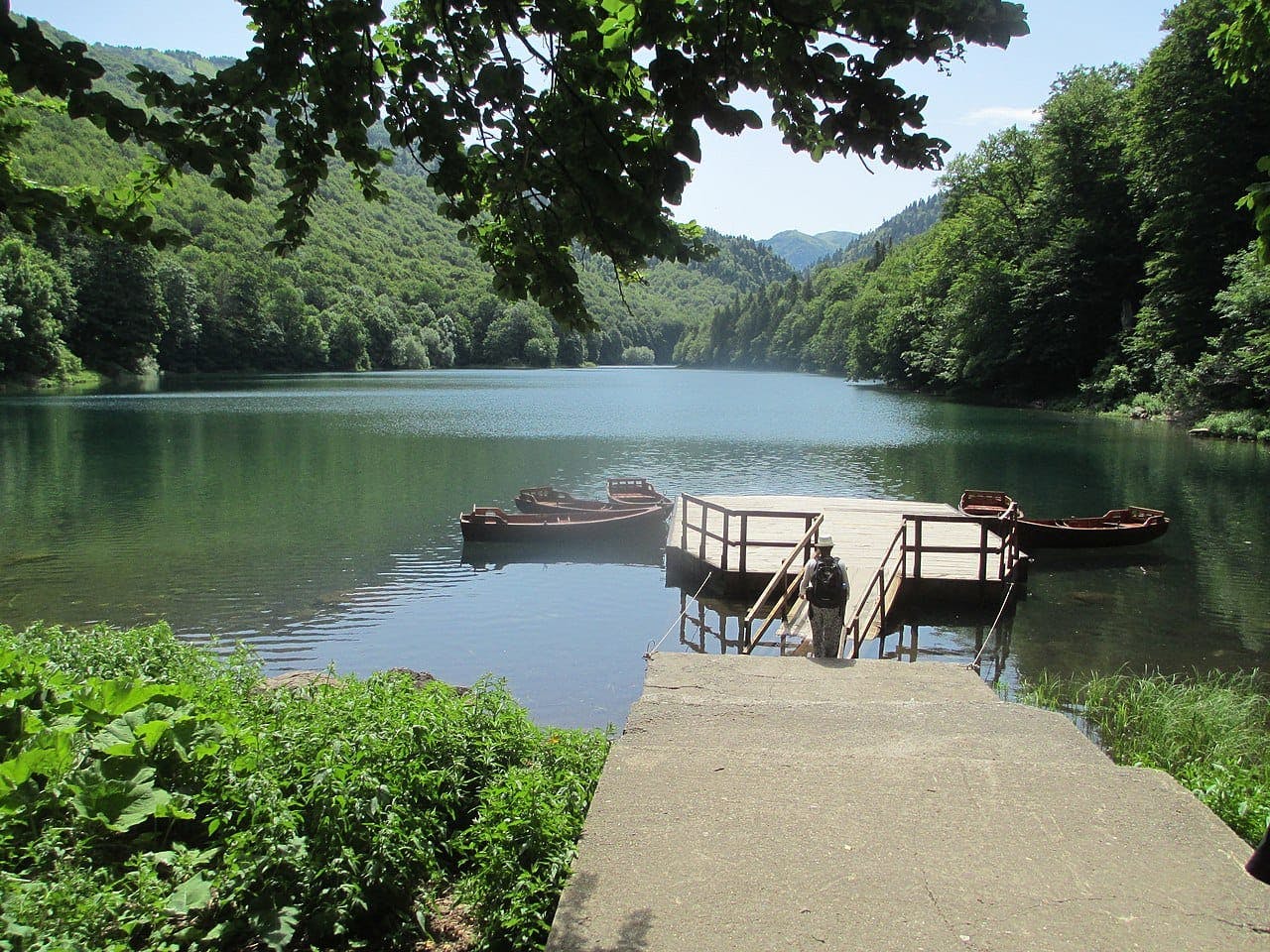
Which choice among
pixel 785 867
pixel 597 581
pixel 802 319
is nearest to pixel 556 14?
pixel 785 867

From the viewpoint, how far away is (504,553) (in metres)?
20.5

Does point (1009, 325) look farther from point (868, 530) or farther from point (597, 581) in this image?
point (597, 581)

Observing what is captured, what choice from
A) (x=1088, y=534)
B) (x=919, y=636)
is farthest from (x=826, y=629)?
(x=1088, y=534)

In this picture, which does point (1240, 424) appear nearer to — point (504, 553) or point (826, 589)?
point (504, 553)

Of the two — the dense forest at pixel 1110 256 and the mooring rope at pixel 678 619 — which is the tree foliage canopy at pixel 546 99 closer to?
the mooring rope at pixel 678 619

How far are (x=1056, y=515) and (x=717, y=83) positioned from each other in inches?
927

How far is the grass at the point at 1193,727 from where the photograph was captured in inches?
246

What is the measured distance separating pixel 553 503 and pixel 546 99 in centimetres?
1997

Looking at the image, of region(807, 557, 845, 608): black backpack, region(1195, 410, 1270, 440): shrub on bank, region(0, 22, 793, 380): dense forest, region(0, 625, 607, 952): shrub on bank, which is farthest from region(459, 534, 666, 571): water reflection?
region(1195, 410, 1270, 440): shrub on bank

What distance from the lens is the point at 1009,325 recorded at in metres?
62.9

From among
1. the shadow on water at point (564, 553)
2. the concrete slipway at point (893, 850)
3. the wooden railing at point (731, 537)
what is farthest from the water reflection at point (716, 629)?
the concrete slipway at point (893, 850)

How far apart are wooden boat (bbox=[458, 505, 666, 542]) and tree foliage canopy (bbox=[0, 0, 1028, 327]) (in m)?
15.5

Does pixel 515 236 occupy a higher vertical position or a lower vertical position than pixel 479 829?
higher

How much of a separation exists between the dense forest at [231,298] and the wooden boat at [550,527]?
40.5 feet
